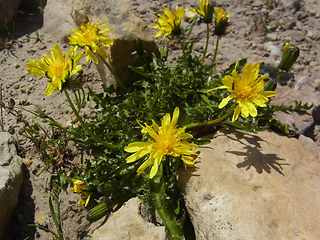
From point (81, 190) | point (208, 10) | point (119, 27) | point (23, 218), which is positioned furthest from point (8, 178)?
point (208, 10)

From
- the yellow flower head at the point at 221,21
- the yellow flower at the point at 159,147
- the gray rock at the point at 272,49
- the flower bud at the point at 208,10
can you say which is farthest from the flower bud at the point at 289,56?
the gray rock at the point at 272,49

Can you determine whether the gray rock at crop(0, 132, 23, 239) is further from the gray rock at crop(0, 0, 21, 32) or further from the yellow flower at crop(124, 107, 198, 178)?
the gray rock at crop(0, 0, 21, 32)

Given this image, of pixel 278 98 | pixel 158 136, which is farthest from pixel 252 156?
pixel 278 98

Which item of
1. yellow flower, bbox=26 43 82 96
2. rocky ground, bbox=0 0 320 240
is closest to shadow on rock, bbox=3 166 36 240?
rocky ground, bbox=0 0 320 240

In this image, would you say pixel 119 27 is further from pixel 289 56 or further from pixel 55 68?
pixel 289 56

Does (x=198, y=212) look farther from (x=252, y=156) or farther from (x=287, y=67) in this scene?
(x=287, y=67)

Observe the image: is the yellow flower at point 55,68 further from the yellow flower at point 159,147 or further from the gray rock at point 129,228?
the gray rock at point 129,228

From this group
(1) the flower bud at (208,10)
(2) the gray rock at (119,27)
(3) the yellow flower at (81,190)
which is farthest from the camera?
(2) the gray rock at (119,27)
